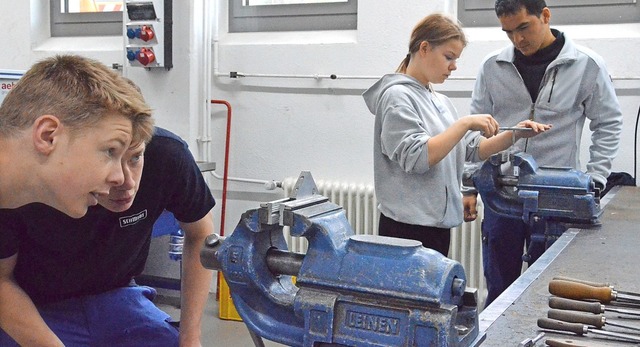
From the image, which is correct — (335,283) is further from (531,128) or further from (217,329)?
(217,329)

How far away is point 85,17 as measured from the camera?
162 inches

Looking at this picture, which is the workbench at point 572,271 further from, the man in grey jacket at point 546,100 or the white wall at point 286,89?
the white wall at point 286,89

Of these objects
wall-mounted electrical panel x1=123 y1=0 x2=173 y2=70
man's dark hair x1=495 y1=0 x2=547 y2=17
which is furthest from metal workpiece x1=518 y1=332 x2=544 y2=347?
wall-mounted electrical panel x1=123 y1=0 x2=173 y2=70

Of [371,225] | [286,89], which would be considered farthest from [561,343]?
[286,89]

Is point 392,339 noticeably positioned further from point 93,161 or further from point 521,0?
point 521,0

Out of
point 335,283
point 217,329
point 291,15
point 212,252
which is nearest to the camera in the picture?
point 335,283

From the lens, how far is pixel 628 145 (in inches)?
113

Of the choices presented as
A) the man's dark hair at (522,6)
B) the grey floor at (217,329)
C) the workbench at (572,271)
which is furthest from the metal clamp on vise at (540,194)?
the grey floor at (217,329)

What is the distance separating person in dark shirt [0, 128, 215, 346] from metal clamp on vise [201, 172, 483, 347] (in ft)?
1.48

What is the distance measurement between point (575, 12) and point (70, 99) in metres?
2.55

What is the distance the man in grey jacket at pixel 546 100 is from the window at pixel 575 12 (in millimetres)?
846

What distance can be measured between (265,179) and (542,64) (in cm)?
168

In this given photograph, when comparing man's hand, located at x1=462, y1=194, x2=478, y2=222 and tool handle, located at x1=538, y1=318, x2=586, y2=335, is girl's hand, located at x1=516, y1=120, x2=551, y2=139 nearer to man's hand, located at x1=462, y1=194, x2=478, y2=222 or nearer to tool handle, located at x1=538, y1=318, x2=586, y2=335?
man's hand, located at x1=462, y1=194, x2=478, y2=222

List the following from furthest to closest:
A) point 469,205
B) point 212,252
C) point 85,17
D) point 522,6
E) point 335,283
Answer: point 85,17 → point 469,205 → point 522,6 → point 212,252 → point 335,283
